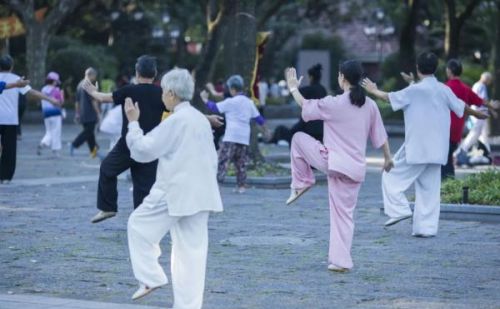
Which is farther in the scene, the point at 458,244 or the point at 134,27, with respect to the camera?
the point at 134,27

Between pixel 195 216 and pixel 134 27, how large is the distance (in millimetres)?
47886

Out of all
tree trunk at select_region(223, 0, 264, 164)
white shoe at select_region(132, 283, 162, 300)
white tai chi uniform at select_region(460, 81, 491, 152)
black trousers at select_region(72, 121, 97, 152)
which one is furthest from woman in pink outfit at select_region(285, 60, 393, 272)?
black trousers at select_region(72, 121, 97, 152)

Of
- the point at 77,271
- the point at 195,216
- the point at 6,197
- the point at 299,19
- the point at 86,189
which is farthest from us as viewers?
the point at 299,19

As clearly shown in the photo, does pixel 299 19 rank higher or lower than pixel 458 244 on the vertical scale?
higher

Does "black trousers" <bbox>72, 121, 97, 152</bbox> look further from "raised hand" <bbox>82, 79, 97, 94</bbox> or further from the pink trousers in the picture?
the pink trousers

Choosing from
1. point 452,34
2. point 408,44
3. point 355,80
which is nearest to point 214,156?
point 355,80

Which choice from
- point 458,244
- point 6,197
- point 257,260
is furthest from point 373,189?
point 257,260

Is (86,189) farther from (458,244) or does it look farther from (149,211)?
(149,211)

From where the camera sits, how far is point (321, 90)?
55.0 feet

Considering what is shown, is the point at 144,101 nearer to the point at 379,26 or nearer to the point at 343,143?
the point at 343,143

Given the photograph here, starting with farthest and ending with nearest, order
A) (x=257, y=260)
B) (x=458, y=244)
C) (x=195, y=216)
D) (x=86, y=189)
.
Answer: (x=86, y=189) < (x=458, y=244) < (x=257, y=260) < (x=195, y=216)

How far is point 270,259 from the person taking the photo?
36.0 feet

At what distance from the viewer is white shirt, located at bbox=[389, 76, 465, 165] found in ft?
40.8

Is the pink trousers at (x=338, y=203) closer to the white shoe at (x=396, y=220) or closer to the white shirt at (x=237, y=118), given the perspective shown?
the white shoe at (x=396, y=220)
